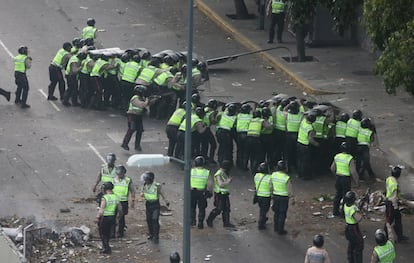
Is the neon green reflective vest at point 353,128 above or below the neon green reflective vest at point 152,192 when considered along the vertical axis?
above

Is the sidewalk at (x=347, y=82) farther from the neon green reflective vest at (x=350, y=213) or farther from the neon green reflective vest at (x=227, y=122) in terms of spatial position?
the neon green reflective vest at (x=350, y=213)

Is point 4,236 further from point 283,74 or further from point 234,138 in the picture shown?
point 283,74

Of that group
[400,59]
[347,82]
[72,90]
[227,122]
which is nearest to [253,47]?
[347,82]

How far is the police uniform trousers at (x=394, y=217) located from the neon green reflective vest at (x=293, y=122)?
4.32 metres

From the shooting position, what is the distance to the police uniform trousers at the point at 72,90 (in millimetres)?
33219

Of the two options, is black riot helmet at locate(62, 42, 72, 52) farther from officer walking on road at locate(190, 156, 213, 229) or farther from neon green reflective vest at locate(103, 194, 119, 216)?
neon green reflective vest at locate(103, 194, 119, 216)

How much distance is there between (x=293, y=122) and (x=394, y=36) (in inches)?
241

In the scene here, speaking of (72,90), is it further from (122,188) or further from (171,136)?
(122,188)

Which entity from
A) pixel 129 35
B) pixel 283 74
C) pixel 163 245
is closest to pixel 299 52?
pixel 283 74

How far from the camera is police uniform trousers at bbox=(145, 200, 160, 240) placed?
82.1 feet

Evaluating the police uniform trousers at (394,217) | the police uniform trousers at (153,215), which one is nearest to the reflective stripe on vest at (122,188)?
the police uniform trousers at (153,215)

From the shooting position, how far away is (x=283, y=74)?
122 ft

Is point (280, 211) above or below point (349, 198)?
below

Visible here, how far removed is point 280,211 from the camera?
2542 cm
